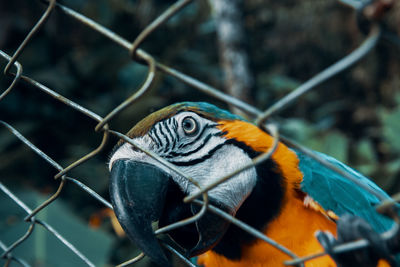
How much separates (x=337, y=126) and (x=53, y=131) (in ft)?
14.5

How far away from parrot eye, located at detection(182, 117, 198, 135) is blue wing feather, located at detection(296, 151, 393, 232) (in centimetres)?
31

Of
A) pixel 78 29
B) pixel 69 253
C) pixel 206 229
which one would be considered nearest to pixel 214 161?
pixel 206 229

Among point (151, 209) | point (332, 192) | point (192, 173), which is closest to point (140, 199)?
point (151, 209)

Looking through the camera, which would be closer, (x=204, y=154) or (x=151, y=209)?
(x=151, y=209)

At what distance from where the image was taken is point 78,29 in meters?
4.03

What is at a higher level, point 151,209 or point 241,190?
point 151,209

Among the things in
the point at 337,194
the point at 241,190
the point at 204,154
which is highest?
the point at 204,154

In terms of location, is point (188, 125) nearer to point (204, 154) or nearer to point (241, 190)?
point (204, 154)

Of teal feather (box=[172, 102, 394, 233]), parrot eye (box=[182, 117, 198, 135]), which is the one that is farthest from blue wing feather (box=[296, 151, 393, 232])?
parrot eye (box=[182, 117, 198, 135])

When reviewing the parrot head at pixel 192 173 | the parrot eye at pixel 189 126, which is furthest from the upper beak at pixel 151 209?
the parrot eye at pixel 189 126

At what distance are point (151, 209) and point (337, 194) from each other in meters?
0.50

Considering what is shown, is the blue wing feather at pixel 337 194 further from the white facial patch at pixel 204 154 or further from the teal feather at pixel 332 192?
the white facial patch at pixel 204 154

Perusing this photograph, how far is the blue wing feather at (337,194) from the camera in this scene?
3.22 ft

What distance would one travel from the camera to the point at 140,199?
79cm
